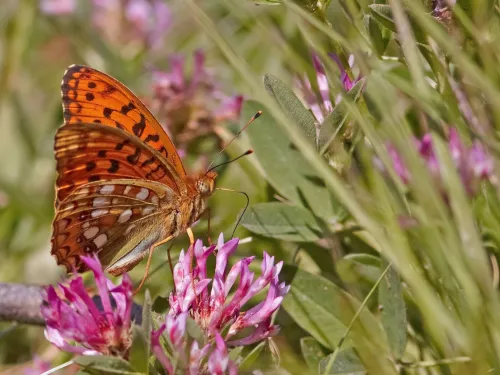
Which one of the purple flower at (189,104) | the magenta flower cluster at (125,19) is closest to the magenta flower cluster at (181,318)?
the purple flower at (189,104)

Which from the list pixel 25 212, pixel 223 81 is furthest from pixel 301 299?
pixel 223 81

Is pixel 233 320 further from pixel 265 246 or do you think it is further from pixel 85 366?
pixel 265 246

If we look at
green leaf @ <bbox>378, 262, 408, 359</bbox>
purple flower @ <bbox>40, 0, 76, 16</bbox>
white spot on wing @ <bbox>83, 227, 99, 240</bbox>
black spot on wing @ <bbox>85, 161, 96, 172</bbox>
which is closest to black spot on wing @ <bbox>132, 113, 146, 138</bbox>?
black spot on wing @ <bbox>85, 161, 96, 172</bbox>

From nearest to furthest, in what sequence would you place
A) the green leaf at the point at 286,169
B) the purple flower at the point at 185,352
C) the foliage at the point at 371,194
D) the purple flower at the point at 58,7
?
the foliage at the point at 371,194, the purple flower at the point at 185,352, the green leaf at the point at 286,169, the purple flower at the point at 58,7

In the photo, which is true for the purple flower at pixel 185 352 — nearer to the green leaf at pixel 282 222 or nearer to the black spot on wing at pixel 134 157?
the green leaf at pixel 282 222

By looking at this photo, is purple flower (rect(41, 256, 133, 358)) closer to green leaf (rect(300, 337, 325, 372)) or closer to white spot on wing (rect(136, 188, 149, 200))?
green leaf (rect(300, 337, 325, 372))
